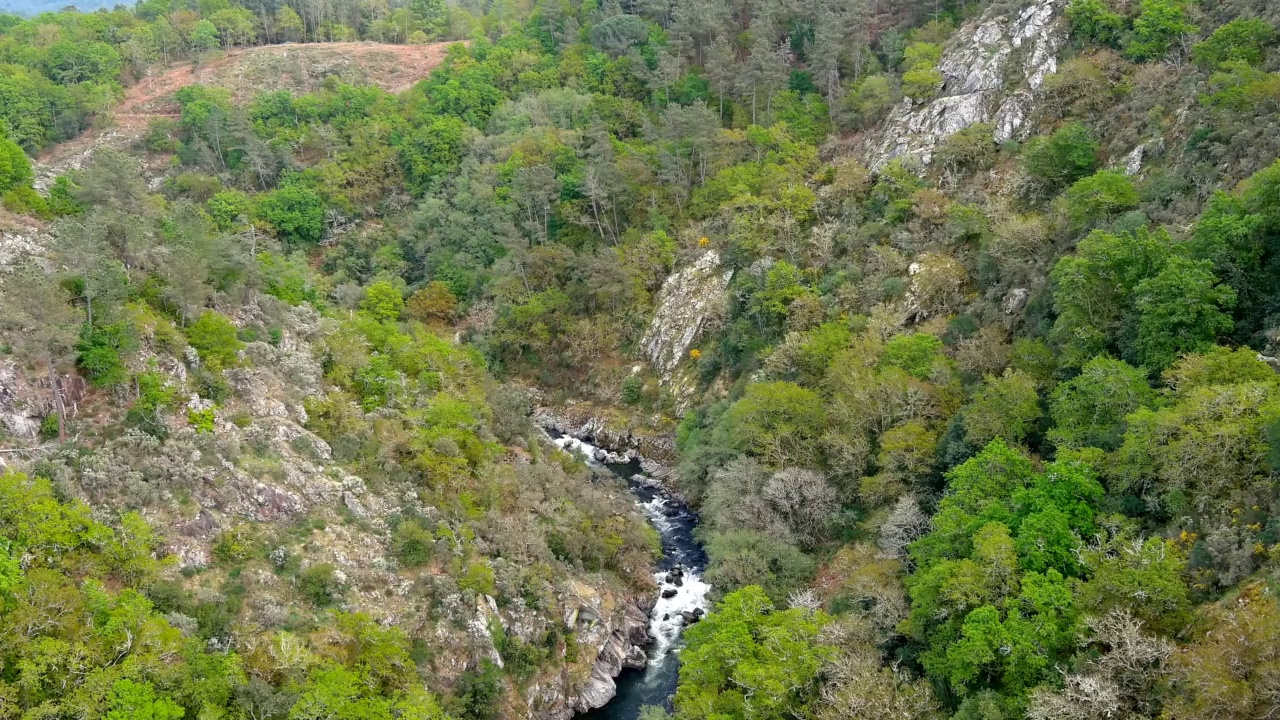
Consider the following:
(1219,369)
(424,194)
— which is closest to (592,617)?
(1219,369)

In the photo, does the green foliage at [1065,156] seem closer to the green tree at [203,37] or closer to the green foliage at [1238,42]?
the green foliage at [1238,42]

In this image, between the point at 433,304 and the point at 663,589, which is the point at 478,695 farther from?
the point at 433,304

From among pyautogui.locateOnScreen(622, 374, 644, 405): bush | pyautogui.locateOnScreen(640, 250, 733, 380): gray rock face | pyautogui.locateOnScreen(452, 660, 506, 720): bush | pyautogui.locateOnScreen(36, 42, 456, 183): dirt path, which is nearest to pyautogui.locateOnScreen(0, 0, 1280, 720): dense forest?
pyautogui.locateOnScreen(452, 660, 506, 720): bush

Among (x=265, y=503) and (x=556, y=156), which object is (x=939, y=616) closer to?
(x=265, y=503)

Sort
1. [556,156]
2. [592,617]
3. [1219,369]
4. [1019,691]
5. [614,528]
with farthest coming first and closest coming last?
[556,156] → [614,528] → [592,617] → [1219,369] → [1019,691]

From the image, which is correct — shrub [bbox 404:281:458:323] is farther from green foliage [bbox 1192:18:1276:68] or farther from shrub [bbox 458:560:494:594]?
green foliage [bbox 1192:18:1276:68]

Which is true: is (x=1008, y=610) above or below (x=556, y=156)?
below

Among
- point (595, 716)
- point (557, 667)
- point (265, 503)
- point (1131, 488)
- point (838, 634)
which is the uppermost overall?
point (265, 503)

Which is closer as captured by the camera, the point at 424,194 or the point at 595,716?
the point at 595,716
